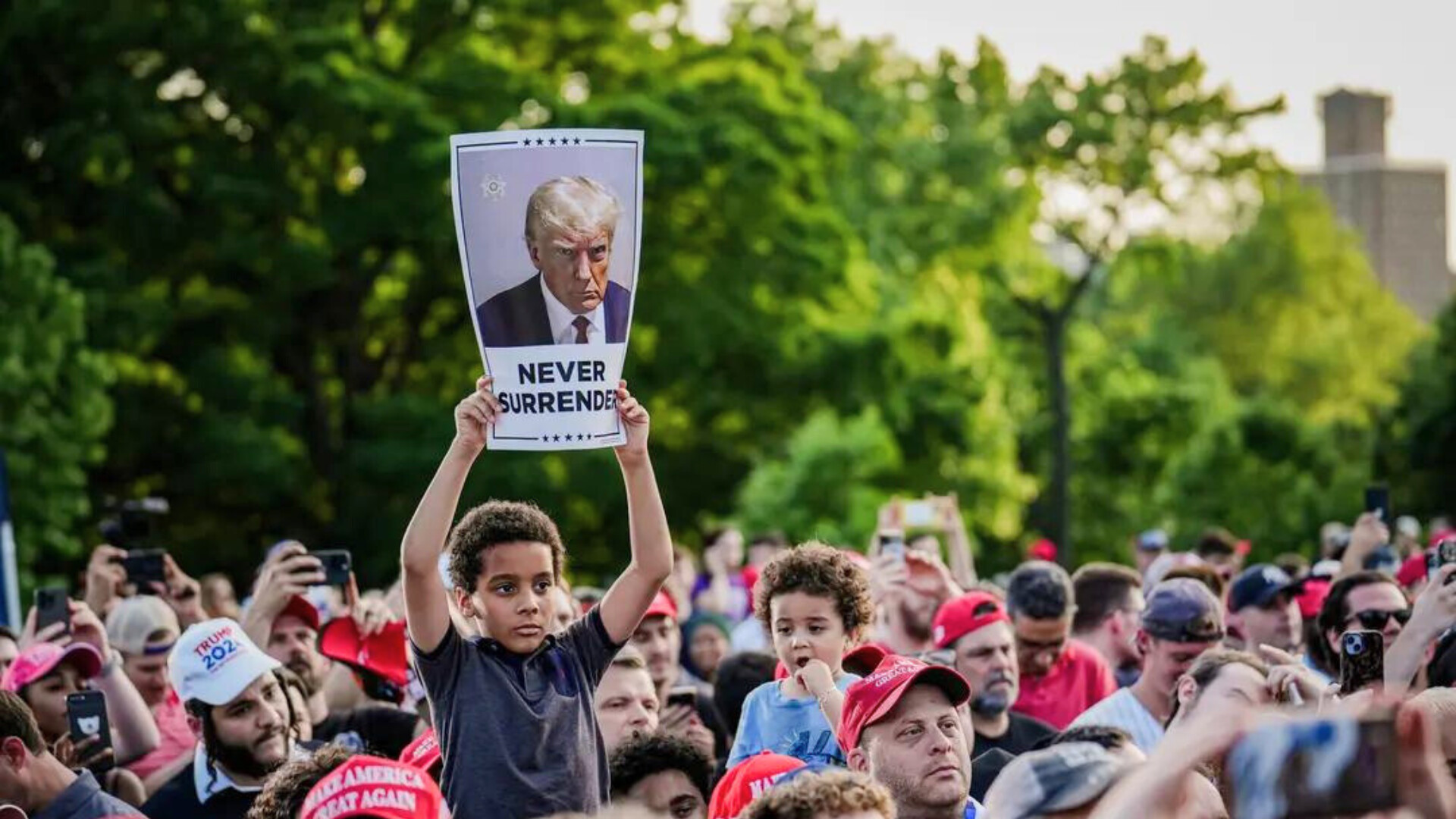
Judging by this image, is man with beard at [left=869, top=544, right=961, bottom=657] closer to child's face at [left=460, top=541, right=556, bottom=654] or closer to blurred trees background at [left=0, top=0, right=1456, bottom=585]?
child's face at [left=460, top=541, right=556, bottom=654]

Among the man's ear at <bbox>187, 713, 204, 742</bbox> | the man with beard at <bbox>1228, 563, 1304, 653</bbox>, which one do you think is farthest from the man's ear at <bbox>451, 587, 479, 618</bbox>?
the man with beard at <bbox>1228, 563, 1304, 653</bbox>

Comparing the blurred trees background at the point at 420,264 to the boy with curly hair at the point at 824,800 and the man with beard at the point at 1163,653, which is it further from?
the boy with curly hair at the point at 824,800

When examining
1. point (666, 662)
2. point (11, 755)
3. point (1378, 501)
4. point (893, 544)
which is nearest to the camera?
point (11, 755)

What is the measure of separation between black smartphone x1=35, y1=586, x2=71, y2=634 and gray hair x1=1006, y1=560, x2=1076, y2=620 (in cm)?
361

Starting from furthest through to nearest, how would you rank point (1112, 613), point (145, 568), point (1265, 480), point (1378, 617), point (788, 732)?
point (1265, 480) < point (145, 568) < point (1112, 613) < point (1378, 617) < point (788, 732)

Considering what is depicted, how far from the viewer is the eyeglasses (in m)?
7.95

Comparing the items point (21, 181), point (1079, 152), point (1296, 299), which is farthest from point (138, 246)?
point (1296, 299)

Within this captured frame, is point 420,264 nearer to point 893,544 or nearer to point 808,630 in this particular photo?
point 893,544

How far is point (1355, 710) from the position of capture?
354 centimetres

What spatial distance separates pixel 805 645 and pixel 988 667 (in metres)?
1.50

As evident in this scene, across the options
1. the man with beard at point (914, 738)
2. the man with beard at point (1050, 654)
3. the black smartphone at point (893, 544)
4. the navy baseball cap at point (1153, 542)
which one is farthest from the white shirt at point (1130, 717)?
the navy baseball cap at point (1153, 542)

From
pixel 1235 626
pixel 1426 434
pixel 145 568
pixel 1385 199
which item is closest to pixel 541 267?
pixel 1235 626

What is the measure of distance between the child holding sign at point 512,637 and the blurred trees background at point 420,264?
20.0 metres

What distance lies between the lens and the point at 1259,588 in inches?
381
